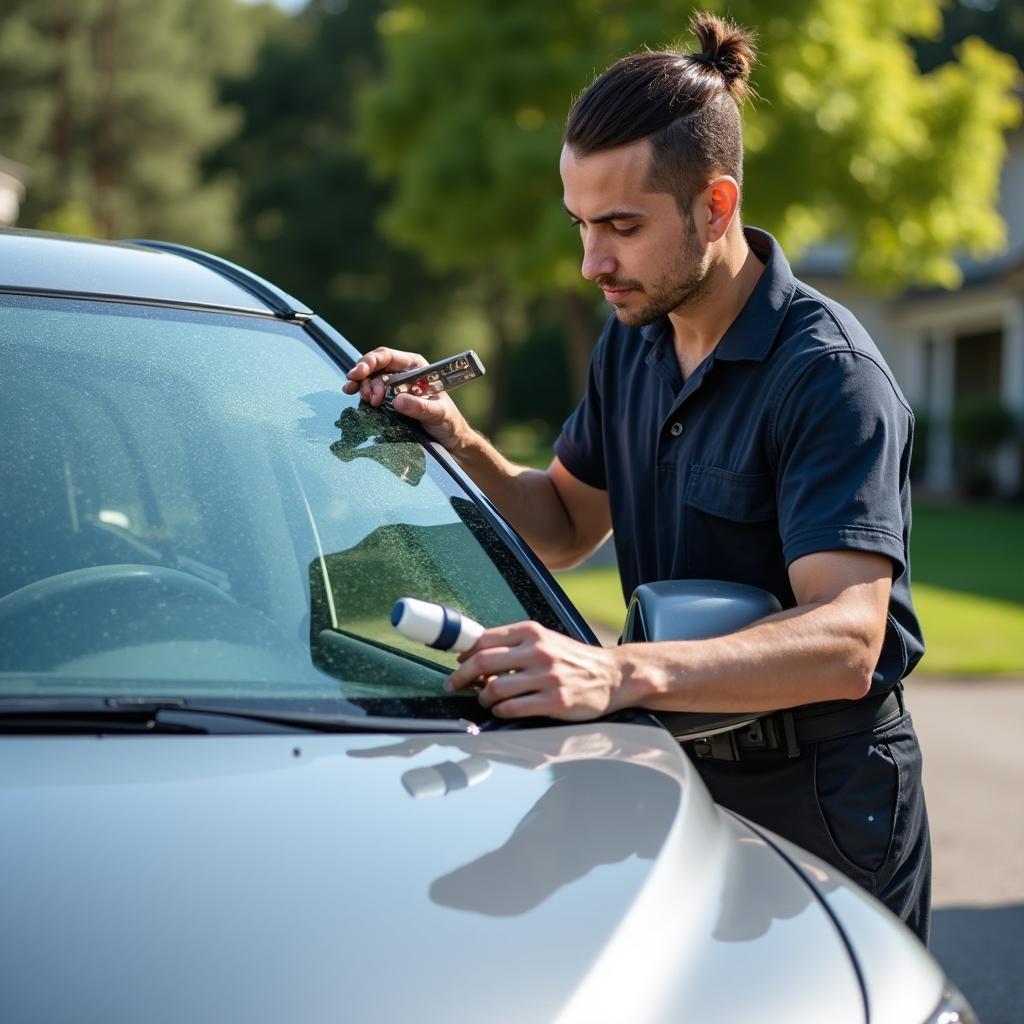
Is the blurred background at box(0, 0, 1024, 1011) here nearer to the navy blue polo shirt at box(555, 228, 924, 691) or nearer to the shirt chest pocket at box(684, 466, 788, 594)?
the navy blue polo shirt at box(555, 228, 924, 691)

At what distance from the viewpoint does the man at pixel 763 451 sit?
2182 mm

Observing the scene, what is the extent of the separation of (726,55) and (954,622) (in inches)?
326

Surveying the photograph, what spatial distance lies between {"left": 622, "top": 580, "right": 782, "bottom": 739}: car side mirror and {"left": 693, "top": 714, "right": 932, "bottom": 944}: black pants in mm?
353

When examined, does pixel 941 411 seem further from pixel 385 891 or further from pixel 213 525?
pixel 385 891

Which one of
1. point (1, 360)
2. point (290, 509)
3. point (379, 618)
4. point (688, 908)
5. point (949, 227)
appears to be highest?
point (949, 227)

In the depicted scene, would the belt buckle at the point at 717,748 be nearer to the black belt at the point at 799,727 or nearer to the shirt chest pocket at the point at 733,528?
the black belt at the point at 799,727

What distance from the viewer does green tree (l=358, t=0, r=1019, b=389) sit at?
16.1m

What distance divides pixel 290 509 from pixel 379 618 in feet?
0.80

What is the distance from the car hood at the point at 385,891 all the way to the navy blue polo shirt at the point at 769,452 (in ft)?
2.08

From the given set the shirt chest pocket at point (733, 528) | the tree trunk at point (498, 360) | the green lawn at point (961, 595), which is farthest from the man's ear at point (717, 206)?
the tree trunk at point (498, 360)

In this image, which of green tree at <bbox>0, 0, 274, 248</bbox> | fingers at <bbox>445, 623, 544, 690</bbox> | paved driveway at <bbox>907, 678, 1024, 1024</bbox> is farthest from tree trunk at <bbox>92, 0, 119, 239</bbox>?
fingers at <bbox>445, 623, 544, 690</bbox>

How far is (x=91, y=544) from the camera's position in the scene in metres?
2.02

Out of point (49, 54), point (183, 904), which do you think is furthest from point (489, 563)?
point (49, 54)

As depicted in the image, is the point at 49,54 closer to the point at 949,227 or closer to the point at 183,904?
the point at 949,227
